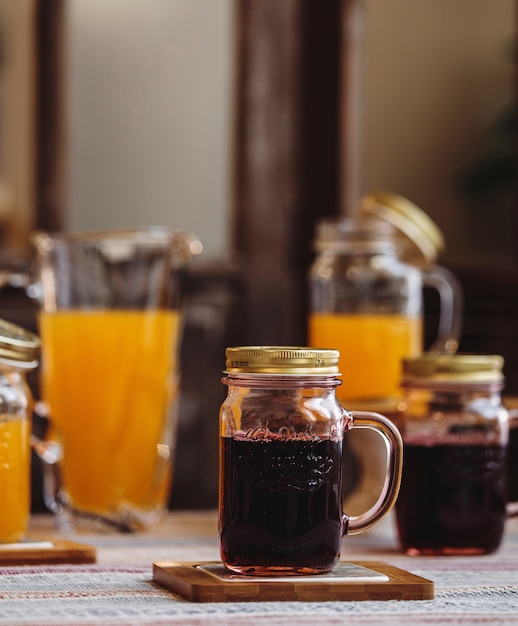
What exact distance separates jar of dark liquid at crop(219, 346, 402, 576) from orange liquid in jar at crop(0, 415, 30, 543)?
0.74 ft

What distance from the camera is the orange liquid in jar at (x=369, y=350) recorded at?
1327mm

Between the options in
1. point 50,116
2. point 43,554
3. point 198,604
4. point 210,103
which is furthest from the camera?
point 210,103

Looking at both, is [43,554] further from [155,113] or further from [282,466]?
[155,113]

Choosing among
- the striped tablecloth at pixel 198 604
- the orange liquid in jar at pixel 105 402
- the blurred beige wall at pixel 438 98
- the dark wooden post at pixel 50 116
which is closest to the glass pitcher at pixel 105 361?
the orange liquid in jar at pixel 105 402

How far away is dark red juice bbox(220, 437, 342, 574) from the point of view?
884 mm

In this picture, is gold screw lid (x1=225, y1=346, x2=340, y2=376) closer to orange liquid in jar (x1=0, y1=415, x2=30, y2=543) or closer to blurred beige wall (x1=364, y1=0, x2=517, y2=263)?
orange liquid in jar (x1=0, y1=415, x2=30, y2=543)

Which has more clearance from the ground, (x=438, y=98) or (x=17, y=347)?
(x=438, y=98)

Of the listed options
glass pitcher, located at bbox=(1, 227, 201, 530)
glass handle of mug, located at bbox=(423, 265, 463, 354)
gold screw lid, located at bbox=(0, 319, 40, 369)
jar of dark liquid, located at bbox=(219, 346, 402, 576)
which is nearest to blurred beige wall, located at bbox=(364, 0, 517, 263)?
glass handle of mug, located at bbox=(423, 265, 463, 354)

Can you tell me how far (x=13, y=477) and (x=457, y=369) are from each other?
0.41 m

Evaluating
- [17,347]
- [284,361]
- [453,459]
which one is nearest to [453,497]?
[453,459]

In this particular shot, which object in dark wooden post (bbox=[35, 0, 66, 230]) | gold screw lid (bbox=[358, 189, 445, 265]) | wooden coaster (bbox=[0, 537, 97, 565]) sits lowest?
wooden coaster (bbox=[0, 537, 97, 565])

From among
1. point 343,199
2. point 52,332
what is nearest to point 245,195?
point 343,199

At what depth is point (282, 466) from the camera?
2.92 ft

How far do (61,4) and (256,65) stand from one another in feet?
1.21
